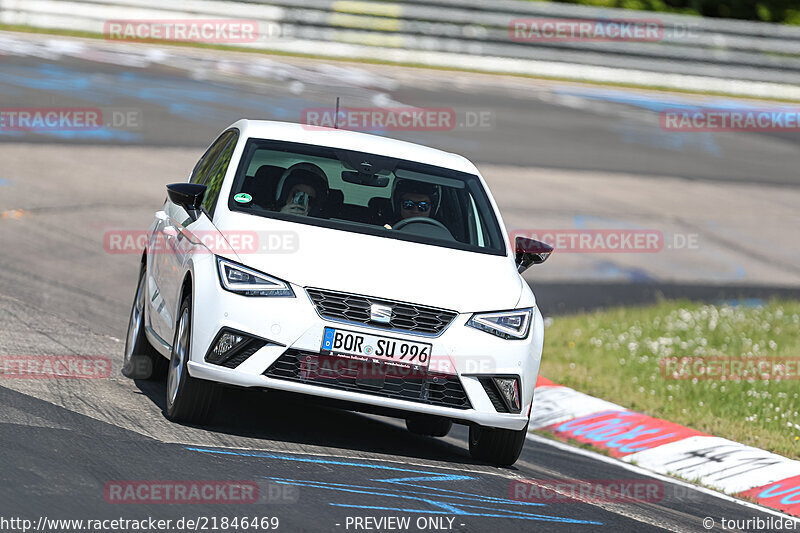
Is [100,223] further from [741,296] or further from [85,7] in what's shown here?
[85,7]

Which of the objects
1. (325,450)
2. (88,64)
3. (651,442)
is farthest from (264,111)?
(325,450)

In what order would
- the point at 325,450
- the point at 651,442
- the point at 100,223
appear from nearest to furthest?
1. the point at 325,450
2. the point at 651,442
3. the point at 100,223

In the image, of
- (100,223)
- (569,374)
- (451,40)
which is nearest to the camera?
(569,374)

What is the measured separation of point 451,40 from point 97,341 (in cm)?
1880

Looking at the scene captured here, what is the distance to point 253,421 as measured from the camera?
7855 millimetres

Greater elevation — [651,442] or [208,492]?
[208,492]

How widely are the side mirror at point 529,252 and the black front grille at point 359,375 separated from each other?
4.58ft

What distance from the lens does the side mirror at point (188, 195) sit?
312 inches

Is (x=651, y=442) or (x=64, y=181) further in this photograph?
(x=64, y=181)
